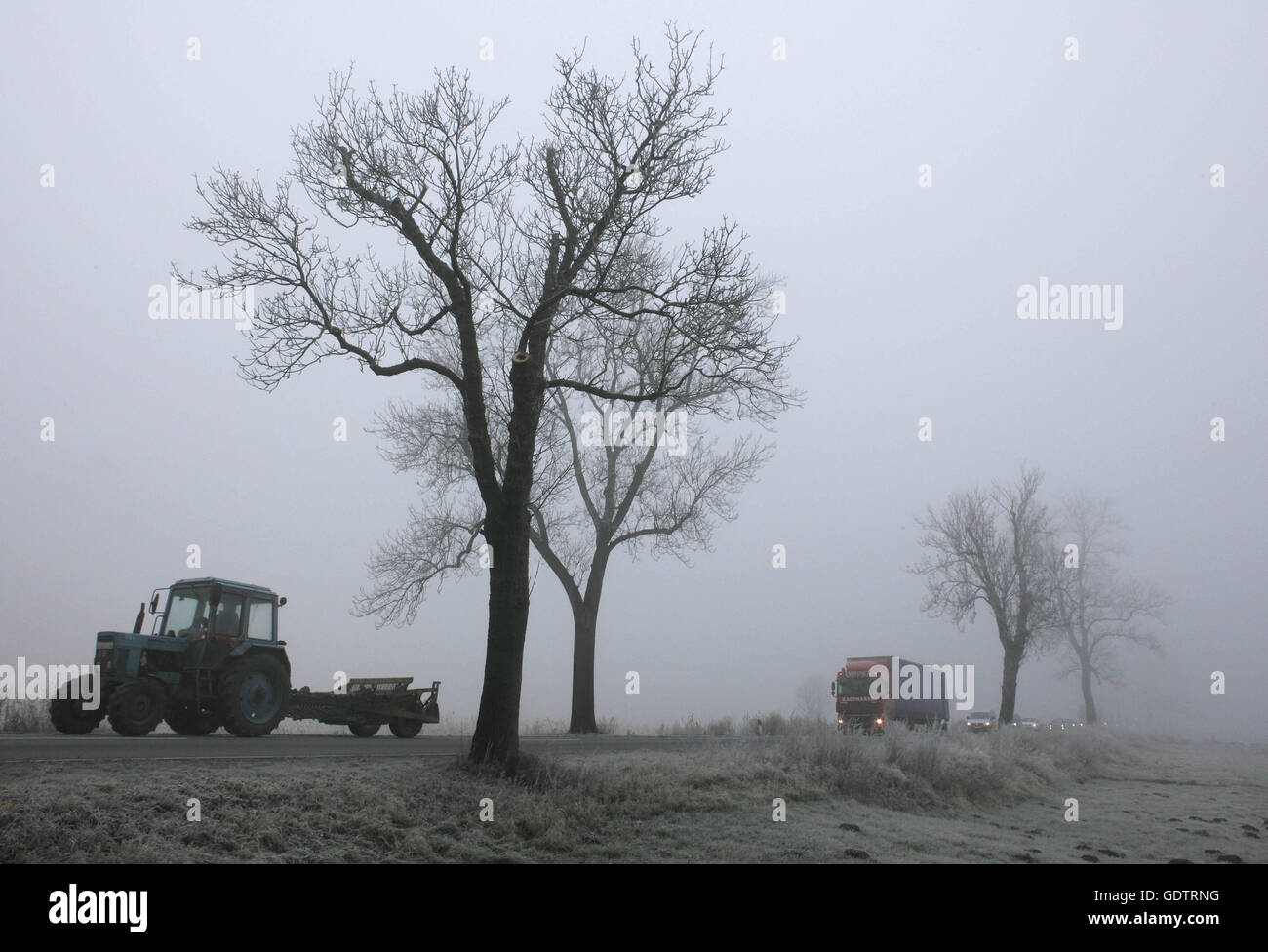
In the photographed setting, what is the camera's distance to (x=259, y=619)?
1927 centimetres

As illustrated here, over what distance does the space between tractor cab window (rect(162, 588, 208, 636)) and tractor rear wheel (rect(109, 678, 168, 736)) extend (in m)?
1.46

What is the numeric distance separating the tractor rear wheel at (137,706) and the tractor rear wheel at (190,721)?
91 centimetres

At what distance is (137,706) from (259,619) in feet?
9.89

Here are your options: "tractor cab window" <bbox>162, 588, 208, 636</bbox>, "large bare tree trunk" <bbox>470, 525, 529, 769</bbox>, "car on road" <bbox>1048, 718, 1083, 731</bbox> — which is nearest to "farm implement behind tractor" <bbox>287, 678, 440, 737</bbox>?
"tractor cab window" <bbox>162, 588, 208, 636</bbox>

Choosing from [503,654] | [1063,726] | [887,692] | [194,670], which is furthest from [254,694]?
[1063,726]

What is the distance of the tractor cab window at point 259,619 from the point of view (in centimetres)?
1895

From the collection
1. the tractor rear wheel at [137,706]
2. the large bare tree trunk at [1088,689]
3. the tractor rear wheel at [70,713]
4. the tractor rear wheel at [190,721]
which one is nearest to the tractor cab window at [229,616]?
the tractor rear wheel at [190,721]

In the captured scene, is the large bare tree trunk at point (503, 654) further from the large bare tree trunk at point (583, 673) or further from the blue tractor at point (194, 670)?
the large bare tree trunk at point (583, 673)

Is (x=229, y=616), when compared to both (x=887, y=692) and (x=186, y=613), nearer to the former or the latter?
(x=186, y=613)

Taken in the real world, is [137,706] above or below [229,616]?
below

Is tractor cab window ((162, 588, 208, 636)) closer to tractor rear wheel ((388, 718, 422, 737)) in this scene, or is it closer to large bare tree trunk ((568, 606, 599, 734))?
tractor rear wheel ((388, 718, 422, 737))

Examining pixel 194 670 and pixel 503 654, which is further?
pixel 194 670
